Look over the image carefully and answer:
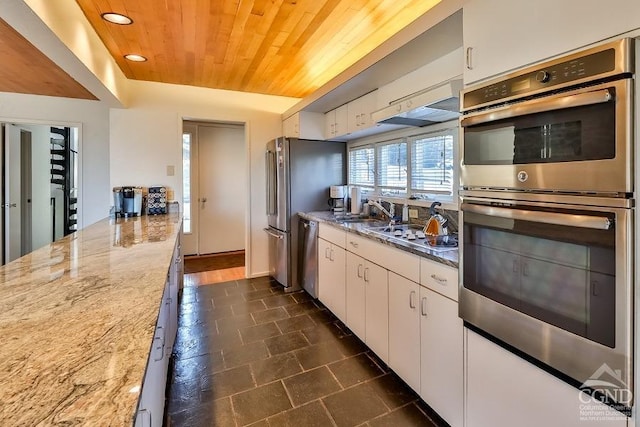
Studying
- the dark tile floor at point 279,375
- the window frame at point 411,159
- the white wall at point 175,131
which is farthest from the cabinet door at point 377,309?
the white wall at point 175,131

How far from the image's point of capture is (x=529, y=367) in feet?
4.08

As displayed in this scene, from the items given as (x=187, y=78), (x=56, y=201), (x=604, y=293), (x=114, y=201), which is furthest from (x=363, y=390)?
(x=56, y=201)

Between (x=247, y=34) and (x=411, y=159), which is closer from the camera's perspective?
(x=247, y=34)

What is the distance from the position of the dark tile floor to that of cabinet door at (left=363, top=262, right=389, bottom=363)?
0.14m

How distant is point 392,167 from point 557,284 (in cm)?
227

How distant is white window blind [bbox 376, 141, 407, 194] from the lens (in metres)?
3.15

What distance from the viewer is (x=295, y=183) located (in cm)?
379

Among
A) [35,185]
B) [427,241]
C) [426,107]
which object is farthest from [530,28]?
[35,185]

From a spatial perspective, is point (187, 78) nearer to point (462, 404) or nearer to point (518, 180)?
point (518, 180)

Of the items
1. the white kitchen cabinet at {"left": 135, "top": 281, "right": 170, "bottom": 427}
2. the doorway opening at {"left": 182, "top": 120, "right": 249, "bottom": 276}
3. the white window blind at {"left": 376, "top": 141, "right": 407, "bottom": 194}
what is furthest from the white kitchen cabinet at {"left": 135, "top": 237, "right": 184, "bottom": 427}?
the doorway opening at {"left": 182, "top": 120, "right": 249, "bottom": 276}

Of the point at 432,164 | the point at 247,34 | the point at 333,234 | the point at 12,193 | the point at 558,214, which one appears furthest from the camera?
the point at 12,193

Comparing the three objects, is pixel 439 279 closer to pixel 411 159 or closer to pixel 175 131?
pixel 411 159

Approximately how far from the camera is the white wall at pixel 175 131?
3721 millimetres

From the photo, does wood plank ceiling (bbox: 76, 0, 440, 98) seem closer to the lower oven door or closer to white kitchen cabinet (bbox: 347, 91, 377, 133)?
white kitchen cabinet (bbox: 347, 91, 377, 133)
